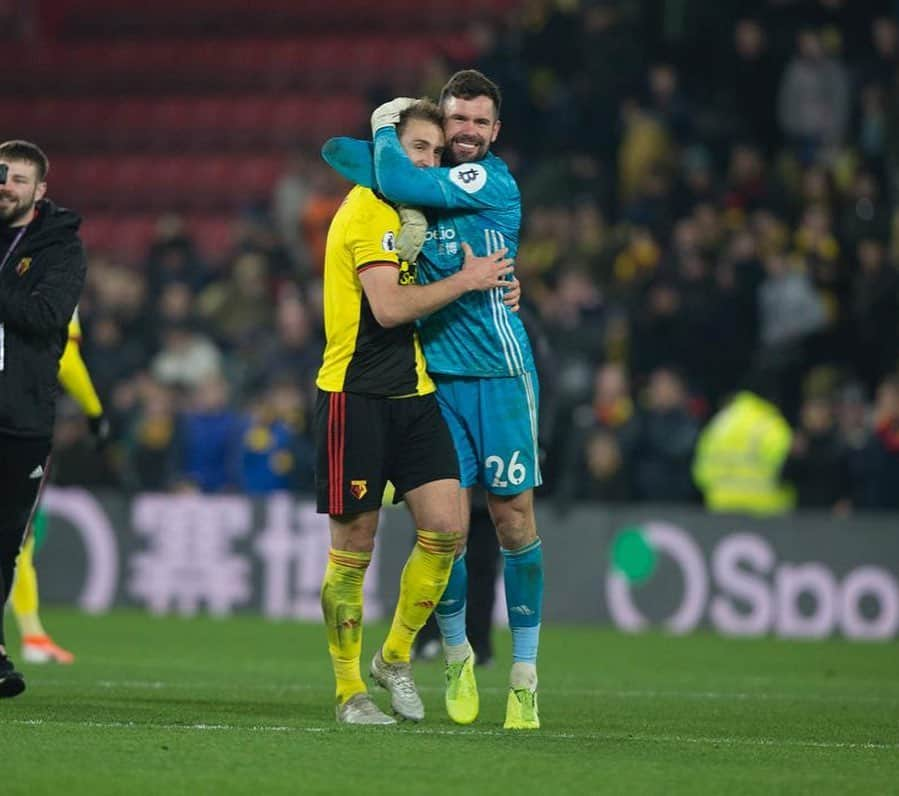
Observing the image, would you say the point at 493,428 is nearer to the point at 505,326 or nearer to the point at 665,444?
the point at 505,326

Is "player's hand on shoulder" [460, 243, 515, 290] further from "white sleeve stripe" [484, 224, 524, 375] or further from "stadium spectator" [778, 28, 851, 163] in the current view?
"stadium spectator" [778, 28, 851, 163]

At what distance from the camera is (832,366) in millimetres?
16594

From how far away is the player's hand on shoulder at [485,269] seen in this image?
761cm

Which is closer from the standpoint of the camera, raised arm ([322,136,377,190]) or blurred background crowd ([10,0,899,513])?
raised arm ([322,136,377,190])

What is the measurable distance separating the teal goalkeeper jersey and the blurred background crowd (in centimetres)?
657

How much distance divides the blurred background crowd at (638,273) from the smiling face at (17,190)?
6730 millimetres

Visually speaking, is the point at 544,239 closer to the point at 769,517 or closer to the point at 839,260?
the point at 839,260

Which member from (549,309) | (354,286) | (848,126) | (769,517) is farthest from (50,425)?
(848,126)

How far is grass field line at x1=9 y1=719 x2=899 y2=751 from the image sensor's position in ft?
24.0

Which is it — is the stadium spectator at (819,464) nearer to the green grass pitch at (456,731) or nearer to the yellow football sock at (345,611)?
the green grass pitch at (456,731)

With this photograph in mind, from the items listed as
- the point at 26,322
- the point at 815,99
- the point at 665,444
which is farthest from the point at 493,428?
the point at 815,99

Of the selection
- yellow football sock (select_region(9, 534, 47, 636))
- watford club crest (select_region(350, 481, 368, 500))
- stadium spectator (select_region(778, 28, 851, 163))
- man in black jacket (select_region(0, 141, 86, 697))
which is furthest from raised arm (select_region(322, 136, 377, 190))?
stadium spectator (select_region(778, 28, 851, 163))

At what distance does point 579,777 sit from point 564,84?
14.1 metres

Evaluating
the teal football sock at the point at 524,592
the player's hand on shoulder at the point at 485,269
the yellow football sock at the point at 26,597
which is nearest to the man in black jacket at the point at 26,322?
the player's hand on shoulder at the point at 485,269
